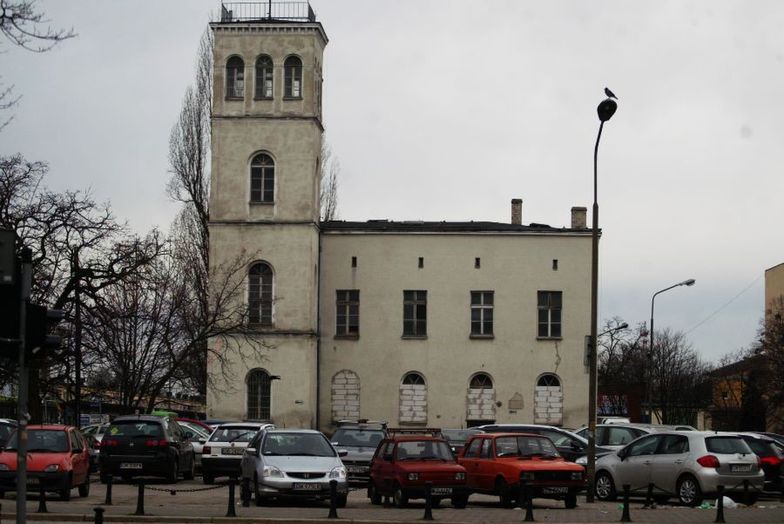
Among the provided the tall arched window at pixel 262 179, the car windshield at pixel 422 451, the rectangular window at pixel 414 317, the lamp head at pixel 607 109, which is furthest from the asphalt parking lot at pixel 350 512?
the rectangular window at pixel 414 317

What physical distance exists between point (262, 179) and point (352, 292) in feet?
23.3

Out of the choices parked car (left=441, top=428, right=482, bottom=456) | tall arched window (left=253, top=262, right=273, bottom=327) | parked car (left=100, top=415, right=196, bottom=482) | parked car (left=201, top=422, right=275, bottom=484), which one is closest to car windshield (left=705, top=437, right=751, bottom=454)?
parked car (left=201, top=422, right=275, bottom=484)

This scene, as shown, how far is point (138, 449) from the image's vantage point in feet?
108

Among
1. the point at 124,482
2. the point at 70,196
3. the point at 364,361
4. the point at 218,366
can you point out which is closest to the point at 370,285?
the point at 364,361

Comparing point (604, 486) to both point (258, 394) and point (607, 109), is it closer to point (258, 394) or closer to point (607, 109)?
point (607, 109)

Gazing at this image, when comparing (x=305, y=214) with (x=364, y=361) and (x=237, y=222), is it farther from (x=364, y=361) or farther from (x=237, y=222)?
(x=364, y=361)

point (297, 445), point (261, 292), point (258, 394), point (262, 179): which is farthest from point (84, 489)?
point (262, 179)

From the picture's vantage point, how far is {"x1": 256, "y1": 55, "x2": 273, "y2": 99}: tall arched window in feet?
204

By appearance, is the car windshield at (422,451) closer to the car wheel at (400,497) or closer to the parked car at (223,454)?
the car wheel at (400,497)

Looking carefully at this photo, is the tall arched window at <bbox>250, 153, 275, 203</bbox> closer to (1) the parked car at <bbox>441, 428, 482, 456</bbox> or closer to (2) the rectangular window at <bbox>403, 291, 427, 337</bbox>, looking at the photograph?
(2) the rectangular window at <bbox>403, 291, 427, 337</bbox>

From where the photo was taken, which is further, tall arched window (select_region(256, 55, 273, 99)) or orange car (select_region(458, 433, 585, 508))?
tall arched window (select_region(256, 55, 273, 99))

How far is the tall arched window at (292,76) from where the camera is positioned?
62.2 m

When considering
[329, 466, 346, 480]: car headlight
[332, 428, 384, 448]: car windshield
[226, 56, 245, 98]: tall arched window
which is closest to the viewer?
[329, 466, 346, 480]: car headlight

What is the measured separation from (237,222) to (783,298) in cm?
2987
